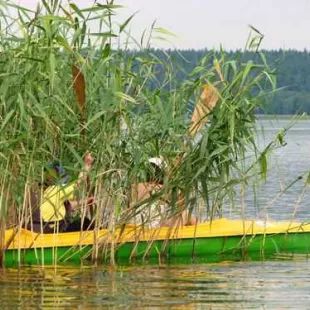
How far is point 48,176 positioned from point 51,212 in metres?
0.48

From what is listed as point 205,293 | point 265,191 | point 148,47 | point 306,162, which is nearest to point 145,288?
point 205,293

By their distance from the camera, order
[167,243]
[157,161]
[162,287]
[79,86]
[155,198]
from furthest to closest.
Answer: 1. [167,243]
2. [157,161]
3. [155,198]
4. [79,86]
5. [162,287]

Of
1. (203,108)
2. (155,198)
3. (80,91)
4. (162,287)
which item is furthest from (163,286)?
(80,91)

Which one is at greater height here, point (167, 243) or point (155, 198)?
point (155, 198)

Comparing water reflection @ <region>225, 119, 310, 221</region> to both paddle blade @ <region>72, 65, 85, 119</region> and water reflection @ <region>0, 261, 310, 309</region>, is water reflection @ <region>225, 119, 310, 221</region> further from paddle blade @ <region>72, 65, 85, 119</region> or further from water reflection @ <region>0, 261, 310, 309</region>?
paddle blade @ <region>72, 65, 85, 119</region>

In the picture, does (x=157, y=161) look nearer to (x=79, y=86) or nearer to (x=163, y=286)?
(x=79, y=86)

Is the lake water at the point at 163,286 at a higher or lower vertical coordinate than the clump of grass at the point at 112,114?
lower

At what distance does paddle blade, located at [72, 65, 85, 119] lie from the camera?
1022cm

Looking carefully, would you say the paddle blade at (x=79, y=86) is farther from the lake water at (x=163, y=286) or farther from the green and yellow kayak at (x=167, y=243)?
the lake water at (x=163, y=286)

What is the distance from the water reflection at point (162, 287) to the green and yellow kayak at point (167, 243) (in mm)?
172

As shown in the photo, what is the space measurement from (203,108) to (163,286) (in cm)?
159

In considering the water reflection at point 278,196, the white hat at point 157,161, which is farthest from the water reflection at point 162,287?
the white hat at point 157,161

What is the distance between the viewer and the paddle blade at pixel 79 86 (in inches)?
402

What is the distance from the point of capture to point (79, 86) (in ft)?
33.7
